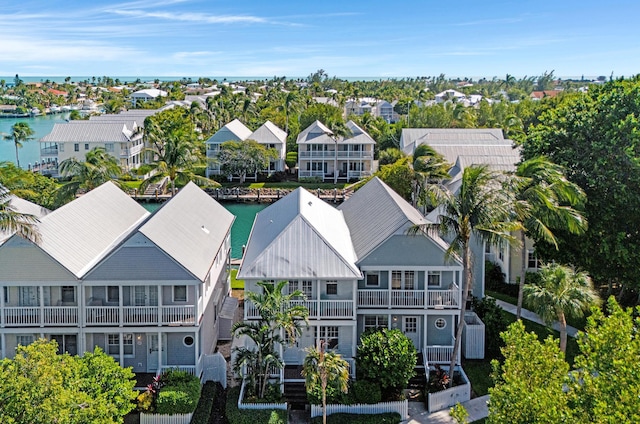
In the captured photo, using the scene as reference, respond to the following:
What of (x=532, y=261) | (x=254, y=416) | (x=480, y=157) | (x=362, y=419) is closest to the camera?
(x=254, y=416)

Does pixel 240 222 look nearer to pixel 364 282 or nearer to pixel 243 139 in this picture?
pixel 243 139

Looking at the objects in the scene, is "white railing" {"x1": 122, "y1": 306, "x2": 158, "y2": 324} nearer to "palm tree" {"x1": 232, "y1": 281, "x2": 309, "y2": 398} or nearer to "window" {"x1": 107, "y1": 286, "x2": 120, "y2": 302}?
"window" {"x1": 107, "y1": 286, "x2": 120, "y2": 302}

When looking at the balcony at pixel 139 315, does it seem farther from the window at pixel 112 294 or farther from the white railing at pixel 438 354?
the white railing at pixel 438 354

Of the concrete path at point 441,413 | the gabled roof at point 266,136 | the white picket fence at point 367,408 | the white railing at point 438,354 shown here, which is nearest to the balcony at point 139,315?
the white picket fence at point 367,408

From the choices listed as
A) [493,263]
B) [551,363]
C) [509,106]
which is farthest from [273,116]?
[551,363]

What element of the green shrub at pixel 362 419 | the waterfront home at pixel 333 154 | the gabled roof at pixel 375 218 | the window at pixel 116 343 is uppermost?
the waterfront home at pixel 333 154

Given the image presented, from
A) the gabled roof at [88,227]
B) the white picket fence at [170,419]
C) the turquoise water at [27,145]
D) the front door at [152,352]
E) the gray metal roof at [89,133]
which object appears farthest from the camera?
the turquoise water at [27,145]

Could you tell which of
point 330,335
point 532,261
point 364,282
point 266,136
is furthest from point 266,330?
point 266,136
